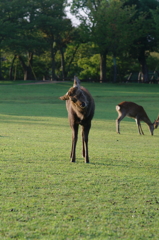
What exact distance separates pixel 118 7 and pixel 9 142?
4908cm

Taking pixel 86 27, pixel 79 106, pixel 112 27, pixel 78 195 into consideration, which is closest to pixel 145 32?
pixel 112 27

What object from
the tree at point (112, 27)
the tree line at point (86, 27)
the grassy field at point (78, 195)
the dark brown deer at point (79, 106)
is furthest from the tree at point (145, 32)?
the dark brown deer at point (79, 106)

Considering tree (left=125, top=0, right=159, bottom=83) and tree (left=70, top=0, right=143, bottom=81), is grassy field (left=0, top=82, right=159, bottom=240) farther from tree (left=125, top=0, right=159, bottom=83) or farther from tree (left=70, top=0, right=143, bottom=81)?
tree (left=125, top=0, right=159, bottom=83)

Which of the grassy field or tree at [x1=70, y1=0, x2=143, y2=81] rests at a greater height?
tree at [x1=70, y1=0, x2=143, y2=81]

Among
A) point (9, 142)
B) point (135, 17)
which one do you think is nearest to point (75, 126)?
point (9, 142)

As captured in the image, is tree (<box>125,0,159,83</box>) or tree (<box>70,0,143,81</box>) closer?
tree (<box>70,0,143,81</box>)

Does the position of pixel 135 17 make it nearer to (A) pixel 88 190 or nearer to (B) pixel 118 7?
(B) pixel 118 7

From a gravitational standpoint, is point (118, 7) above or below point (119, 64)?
above

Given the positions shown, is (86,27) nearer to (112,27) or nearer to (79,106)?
(112,27)

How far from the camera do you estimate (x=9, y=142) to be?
392 inches

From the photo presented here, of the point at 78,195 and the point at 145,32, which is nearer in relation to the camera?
the point at 78,195

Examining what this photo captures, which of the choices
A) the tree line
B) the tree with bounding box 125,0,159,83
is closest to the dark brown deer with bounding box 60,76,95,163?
the tree line

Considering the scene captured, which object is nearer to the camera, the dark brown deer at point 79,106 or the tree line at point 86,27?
the dark brown deer at point 79,106

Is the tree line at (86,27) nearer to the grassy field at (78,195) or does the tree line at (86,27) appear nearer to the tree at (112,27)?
the tree at (112,27)
